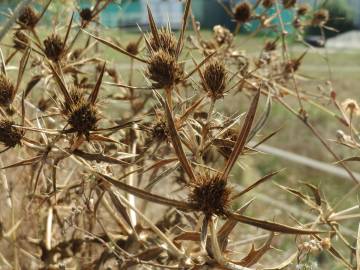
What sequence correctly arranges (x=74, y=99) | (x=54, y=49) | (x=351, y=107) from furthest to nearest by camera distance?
(x=351, y=107), (x=54, y=49), (x=74, y=99)

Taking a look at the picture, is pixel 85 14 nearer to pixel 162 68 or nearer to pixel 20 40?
pixel 20 40

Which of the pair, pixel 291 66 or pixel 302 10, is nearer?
pixel 291 66

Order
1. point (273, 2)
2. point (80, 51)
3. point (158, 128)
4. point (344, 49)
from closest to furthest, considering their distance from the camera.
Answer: point (158, 128) → point (80, 51) → point (273, 2) → point (344, 49)

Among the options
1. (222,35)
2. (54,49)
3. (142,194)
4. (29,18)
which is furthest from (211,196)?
(222,35)

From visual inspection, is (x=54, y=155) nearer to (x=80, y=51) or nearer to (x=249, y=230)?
(x=80, y=51)

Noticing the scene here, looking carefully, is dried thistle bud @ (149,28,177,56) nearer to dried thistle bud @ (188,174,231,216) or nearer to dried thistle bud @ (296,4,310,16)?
dried thistle bud @ (188,174,231,216)

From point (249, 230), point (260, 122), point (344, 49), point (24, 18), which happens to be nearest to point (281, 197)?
point (249, 230)

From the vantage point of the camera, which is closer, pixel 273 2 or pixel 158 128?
pixel 158 128
